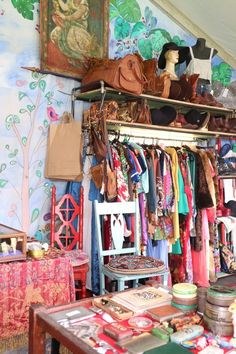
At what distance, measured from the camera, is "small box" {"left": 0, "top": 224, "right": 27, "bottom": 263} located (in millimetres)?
2330

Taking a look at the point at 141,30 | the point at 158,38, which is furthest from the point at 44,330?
the point at 158,38

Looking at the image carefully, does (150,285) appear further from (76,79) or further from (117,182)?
(76,79)

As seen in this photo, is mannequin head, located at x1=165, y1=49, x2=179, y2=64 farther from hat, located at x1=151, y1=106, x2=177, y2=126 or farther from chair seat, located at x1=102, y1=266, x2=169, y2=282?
chair seat, located at x1=102, y1=266, x2=169, y2=282

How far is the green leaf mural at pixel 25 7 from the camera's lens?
3.15 meters

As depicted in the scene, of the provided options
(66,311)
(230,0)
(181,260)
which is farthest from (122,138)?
(66,311)

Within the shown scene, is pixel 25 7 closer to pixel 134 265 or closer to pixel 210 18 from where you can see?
pixel 210 18

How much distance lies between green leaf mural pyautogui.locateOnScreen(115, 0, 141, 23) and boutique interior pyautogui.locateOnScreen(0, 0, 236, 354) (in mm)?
14

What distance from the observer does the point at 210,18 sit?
13.3 feet

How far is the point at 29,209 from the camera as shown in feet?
10.9

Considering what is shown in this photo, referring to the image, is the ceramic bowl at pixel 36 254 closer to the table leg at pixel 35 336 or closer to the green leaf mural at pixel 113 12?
the table leg at pixel 35 336

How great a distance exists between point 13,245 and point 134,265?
35.7 inches

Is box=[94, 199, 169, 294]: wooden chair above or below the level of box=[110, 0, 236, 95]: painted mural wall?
below

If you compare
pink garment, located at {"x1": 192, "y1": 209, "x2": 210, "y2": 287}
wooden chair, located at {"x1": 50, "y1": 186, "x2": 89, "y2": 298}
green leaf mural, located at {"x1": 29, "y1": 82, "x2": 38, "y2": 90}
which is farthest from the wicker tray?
pink garment, located at {"x1": 192, "y1": 209, "x2": 210, "y2": 287}

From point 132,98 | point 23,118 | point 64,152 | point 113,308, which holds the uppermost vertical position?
point 132,98
